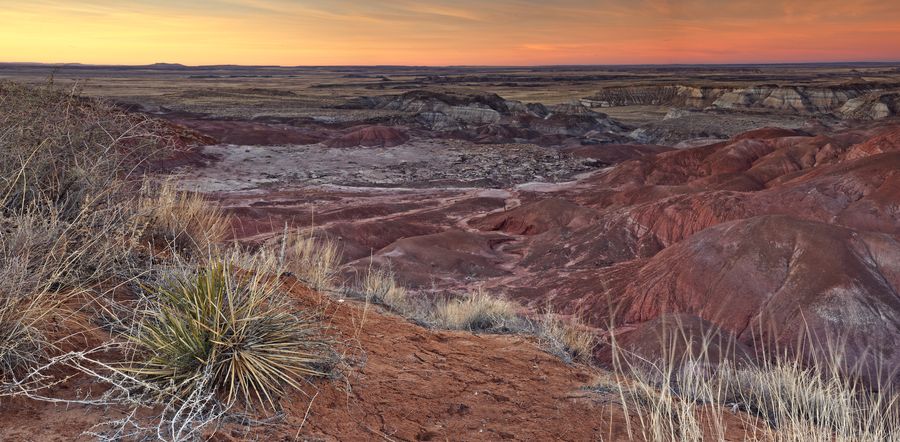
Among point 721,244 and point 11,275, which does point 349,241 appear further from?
point 11,275

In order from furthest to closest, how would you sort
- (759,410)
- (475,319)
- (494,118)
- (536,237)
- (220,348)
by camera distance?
(494,118) < (536,237) < (475,319) < (759,410) < (220,348)

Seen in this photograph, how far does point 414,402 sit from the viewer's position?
13.1ft

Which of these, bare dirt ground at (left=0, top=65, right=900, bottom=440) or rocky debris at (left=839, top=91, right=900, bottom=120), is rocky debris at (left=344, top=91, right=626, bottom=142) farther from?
rocky debris at (left=839, top=91, right=900, bottom=120)

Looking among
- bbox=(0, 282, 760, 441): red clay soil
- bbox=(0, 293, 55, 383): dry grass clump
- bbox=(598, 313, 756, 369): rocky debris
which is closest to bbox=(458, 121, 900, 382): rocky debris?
bbox=(598, 313, 756, 369): rocky debris

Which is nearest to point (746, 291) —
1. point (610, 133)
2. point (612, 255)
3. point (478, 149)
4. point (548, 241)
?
point (612, 255)

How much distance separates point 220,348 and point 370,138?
170 feet

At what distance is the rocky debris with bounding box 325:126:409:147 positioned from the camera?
53.5 m

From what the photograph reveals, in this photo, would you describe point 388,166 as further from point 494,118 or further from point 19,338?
point 19,338

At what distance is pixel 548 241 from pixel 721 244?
8960 millimetres

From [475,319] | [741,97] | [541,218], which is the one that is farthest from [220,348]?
[741,97]

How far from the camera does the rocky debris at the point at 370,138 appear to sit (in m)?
53.5

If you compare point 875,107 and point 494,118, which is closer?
point 494,118

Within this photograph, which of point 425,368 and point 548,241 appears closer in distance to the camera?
point 425,368

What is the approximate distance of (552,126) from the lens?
6538 cm
